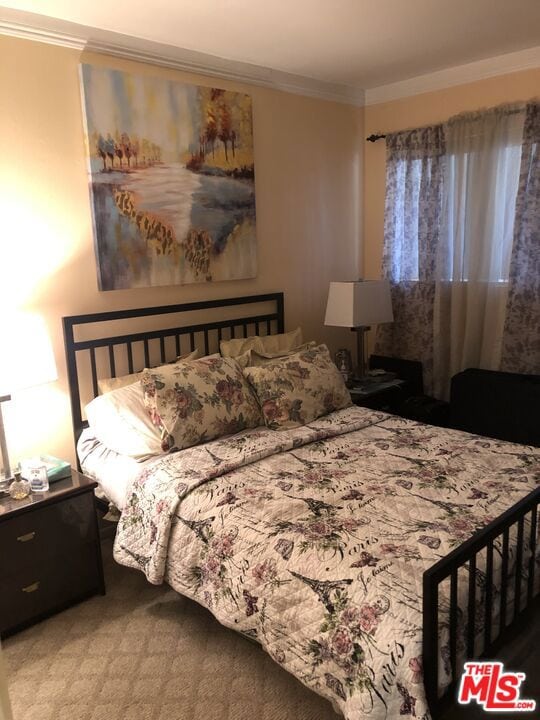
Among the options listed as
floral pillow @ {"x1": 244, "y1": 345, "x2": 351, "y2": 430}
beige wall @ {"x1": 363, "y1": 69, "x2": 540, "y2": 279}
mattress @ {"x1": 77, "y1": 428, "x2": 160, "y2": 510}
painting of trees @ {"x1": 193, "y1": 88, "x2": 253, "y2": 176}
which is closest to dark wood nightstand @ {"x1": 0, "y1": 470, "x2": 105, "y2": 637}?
mattress @ {"x1": 77, "y1": 428, "x2": 160, "y2": 510}

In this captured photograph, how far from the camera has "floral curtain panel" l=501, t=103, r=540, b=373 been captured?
333cm

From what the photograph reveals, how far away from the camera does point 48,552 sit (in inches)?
93.8

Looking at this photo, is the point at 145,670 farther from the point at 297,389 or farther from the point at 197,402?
the point at 297,389

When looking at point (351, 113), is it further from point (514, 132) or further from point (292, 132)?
point (514, 132)

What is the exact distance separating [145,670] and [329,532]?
88 cm

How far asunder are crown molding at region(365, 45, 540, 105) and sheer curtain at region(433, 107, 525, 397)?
0.23 metres

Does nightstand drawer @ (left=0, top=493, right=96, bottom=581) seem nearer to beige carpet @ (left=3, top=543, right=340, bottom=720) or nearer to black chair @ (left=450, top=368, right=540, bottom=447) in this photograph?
beige carpet @ (left=3, top=543, right=340, bottom=720)

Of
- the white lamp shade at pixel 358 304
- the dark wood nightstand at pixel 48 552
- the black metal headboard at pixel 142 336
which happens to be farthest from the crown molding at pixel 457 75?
the dark wood nightstand at pixel 48 552

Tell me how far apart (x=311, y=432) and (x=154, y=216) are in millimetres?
1385

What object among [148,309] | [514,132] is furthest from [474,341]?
[148,309]

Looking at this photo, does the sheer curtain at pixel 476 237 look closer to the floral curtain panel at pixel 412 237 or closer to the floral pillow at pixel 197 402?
the floral curtain panel at pixel 412 237

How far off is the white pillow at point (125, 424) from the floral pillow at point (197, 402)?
45 millimetres

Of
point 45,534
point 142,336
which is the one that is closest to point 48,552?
point 45,534

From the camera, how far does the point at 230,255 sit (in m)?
3.45
